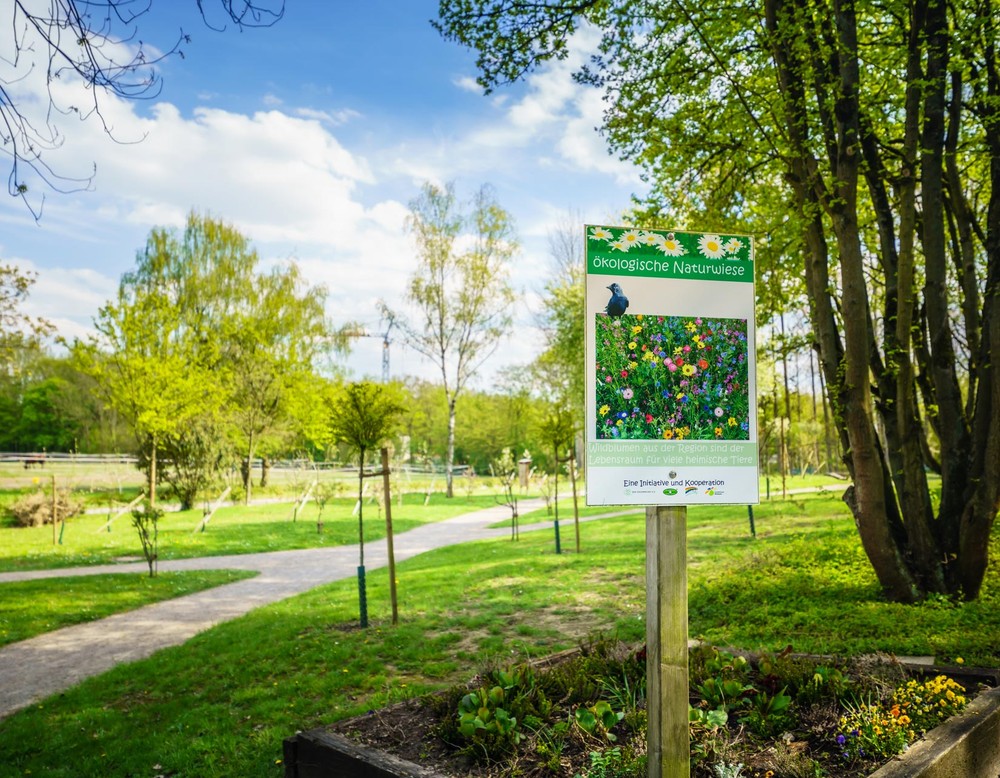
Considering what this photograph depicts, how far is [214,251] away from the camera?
34.1m

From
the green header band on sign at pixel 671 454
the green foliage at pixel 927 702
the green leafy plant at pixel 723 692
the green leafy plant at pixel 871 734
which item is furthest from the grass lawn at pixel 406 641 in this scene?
the green header band on sign at pixel 671 454

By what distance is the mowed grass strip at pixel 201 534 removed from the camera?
1602cm

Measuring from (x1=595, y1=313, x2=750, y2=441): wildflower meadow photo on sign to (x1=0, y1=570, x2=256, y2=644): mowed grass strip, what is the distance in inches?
365

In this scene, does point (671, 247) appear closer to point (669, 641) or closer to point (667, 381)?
point (667, 381)

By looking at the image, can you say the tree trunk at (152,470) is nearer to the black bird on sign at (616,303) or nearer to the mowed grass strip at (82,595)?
the mowed grass strip at (82,595)

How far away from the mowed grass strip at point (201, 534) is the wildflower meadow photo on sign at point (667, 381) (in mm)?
15137

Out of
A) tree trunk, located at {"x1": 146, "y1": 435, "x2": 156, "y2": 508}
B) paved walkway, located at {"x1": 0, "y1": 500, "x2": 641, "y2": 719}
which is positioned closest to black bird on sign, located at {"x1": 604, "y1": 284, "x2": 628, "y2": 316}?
paved walkway, located at {"x1": 0, "y1": 500, "x2": 641, "y2": 719}

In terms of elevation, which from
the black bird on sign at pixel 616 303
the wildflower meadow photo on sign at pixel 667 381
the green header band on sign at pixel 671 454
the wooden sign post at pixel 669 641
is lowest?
the wooden sign post at pixel 669 641

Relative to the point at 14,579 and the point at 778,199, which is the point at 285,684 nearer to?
the point at 778,199

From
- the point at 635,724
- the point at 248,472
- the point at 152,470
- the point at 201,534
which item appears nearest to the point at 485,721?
the point at 635,724

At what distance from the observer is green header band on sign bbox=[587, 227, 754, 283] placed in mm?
3041

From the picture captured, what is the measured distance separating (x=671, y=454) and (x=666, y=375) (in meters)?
0.33

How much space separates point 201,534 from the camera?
62.8ft

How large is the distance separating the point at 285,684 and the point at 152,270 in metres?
31.3
